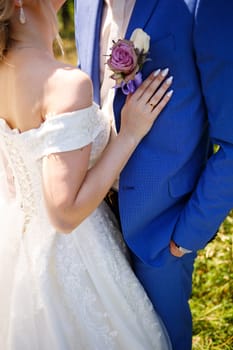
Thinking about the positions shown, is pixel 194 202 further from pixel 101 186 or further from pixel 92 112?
pixel 92 112

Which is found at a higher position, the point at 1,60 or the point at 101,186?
the point at 1,60

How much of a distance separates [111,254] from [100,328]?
0.25m

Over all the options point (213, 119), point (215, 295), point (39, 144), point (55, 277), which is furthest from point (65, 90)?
point (215, 295)

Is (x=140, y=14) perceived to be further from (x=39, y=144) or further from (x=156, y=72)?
(x=39, y=144)

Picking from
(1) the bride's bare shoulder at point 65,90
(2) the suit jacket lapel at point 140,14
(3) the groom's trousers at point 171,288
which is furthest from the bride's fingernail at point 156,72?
(3) the groom's trousers at point 171,288

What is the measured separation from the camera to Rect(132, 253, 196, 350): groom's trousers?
225 centimetres

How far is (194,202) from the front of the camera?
2018mm

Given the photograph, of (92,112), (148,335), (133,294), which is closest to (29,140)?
(92,112)

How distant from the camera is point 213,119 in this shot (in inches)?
73.9

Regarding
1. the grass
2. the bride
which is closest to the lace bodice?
the bride

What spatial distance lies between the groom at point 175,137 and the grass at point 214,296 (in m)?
0.56

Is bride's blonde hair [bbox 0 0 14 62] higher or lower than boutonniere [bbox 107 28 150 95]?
higher

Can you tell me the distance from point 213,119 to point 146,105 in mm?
210

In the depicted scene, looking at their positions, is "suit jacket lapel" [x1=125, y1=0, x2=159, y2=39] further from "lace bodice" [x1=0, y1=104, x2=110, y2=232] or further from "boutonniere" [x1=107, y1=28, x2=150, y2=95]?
"lace bodice" [x1=0, y1=104, x2=110, y2=232]
